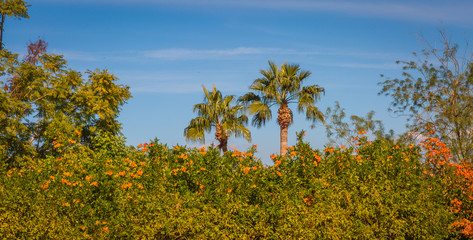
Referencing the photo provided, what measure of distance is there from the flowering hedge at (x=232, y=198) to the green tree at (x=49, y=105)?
325 inches

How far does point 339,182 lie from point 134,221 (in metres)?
3.60

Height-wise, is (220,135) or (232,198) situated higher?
(220,135)

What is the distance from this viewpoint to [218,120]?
2400 cm

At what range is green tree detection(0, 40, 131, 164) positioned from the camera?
15945 millimetres

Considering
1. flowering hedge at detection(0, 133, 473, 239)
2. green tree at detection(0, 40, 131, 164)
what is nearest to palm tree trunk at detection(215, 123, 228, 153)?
green tree at detection(0, 40, 131, 164)

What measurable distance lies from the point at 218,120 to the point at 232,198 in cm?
1727

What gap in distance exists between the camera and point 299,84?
78.3ft

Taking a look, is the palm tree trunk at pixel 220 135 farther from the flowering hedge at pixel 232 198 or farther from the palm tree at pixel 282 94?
the flowering hedge at pixel 232 198

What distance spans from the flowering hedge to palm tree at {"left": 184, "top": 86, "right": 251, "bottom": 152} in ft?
49.9

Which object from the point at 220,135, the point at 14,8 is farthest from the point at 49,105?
the point at 220,135

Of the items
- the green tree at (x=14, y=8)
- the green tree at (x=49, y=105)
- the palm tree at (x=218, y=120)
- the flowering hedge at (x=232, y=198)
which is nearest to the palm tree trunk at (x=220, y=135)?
the palm tree at (x=218, y=120)

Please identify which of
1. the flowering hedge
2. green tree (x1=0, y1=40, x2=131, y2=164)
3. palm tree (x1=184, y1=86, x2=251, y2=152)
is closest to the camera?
the flowering hedge

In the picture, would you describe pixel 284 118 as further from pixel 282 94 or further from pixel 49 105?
pixel 49 105

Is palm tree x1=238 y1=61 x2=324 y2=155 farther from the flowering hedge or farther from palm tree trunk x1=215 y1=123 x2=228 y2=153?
the flowering hedge
